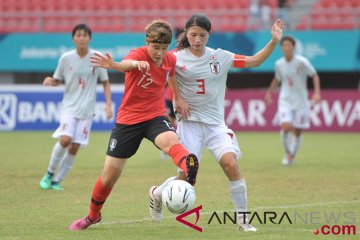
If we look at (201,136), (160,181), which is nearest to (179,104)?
(201,136)

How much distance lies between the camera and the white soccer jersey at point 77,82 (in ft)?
41.1

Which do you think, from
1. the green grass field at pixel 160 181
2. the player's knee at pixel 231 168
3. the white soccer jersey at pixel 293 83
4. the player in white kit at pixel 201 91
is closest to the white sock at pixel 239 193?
the player's knee at pixel 231 168

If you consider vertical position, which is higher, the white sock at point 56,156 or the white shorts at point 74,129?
the white shorts at point 74,129

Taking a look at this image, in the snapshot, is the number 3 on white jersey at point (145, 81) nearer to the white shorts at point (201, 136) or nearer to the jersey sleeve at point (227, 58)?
the white shorts at point (201, 136)

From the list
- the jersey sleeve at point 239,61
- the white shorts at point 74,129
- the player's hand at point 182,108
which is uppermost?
the jersey sleeve at point 239,61

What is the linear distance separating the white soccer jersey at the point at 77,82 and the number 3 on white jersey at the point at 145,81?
13.8 feet

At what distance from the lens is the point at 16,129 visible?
968 inches

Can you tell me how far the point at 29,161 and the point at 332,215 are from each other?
8736mm

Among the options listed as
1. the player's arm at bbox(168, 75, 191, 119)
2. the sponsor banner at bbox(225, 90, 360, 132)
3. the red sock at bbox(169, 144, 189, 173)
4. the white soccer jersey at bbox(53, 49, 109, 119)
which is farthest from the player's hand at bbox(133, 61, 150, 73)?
the sponsor banner at bbox(225, 90, 360, 132)

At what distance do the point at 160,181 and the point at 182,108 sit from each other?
4805 mm

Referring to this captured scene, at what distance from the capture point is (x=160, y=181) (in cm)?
1348

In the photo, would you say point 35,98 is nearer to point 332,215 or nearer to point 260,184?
point 260,184

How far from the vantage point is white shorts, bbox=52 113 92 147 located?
12328 millimetres

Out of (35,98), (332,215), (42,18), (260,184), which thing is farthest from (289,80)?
(42,18)
